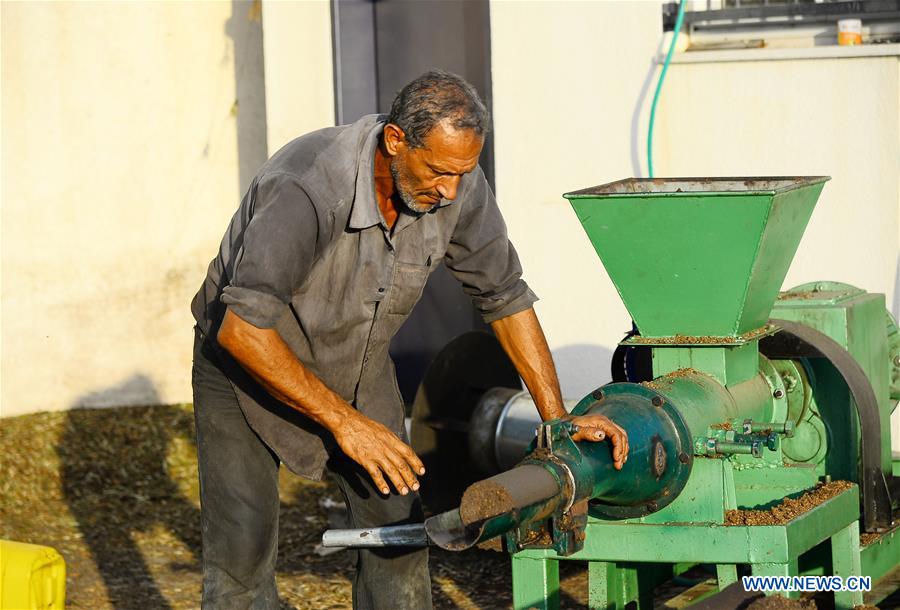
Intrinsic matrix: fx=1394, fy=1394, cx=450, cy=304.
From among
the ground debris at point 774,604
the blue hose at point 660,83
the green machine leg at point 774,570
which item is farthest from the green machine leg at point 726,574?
the blue hose at point 660,83

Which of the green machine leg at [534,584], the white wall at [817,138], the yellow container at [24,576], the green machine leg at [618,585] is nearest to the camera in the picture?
the yellow container at [24,576]

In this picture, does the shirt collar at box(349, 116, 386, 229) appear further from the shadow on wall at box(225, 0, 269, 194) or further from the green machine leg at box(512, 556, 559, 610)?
the shadow on wall at box(225, 0, 269, 194)

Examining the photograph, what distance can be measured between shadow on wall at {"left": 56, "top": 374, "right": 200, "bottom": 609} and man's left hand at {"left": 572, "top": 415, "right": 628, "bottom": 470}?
259 cm

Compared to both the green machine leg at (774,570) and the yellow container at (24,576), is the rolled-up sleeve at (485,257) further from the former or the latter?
the yellow container at (24,576)

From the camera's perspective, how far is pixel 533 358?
4047mm

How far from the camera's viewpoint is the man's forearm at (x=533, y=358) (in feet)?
13.2

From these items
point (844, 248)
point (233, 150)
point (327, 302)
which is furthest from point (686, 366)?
point (233, 150)

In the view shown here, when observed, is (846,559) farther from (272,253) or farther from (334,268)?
(272,253)

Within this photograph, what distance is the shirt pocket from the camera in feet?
12.4

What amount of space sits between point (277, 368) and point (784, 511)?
1.41 m

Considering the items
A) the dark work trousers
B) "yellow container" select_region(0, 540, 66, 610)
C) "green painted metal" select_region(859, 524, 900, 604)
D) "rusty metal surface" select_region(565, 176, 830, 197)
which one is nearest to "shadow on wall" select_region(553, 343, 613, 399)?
"rusty metal surface" select_region(565, 176, 830, 197)

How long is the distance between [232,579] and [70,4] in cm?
440

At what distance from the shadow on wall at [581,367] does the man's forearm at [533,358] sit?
6.65ft

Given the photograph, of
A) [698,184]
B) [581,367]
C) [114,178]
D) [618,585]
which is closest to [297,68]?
[114,178]
